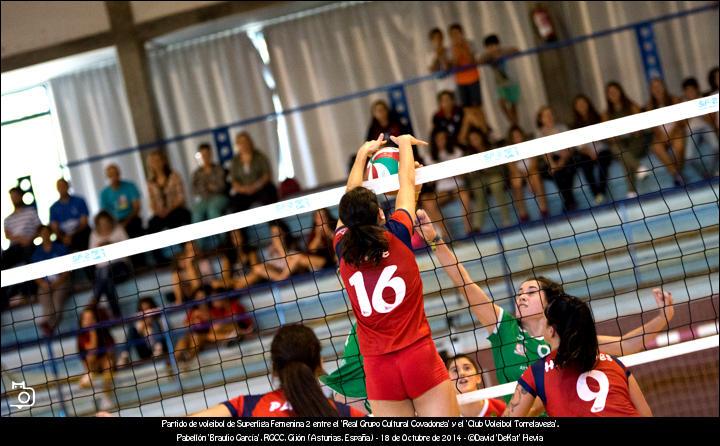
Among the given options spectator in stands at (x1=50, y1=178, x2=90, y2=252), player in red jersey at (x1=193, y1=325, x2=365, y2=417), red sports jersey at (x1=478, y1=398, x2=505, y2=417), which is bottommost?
red sports jersey at (x1=478, y1=398, x2=505, y2=417)

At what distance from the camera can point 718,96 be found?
5.11 meters

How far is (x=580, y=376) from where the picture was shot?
170 inches

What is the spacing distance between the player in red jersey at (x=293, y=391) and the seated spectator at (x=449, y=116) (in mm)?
7060

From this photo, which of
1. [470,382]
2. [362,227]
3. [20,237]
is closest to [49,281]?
[20,237]

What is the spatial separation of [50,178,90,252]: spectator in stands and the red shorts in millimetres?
7338

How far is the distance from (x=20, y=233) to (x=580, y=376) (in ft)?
28.5

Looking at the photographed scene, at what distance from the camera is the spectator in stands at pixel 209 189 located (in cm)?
1127

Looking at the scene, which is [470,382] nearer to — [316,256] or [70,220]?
[316,256]

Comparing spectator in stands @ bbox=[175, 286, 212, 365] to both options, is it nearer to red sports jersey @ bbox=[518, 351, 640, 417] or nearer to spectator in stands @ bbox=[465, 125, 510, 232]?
spectator in stands @ bbox=[465, 125, 510, 232]

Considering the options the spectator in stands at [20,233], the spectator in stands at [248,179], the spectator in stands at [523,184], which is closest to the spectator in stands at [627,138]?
the spectator in stands at [523,184]

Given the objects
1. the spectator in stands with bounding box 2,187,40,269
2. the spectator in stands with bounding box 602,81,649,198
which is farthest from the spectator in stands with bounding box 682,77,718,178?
the spectator in stands with bounding box 2,187,40,269

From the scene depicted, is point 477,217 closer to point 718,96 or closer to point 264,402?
point 718,96

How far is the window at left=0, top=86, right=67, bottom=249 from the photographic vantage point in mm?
14391
